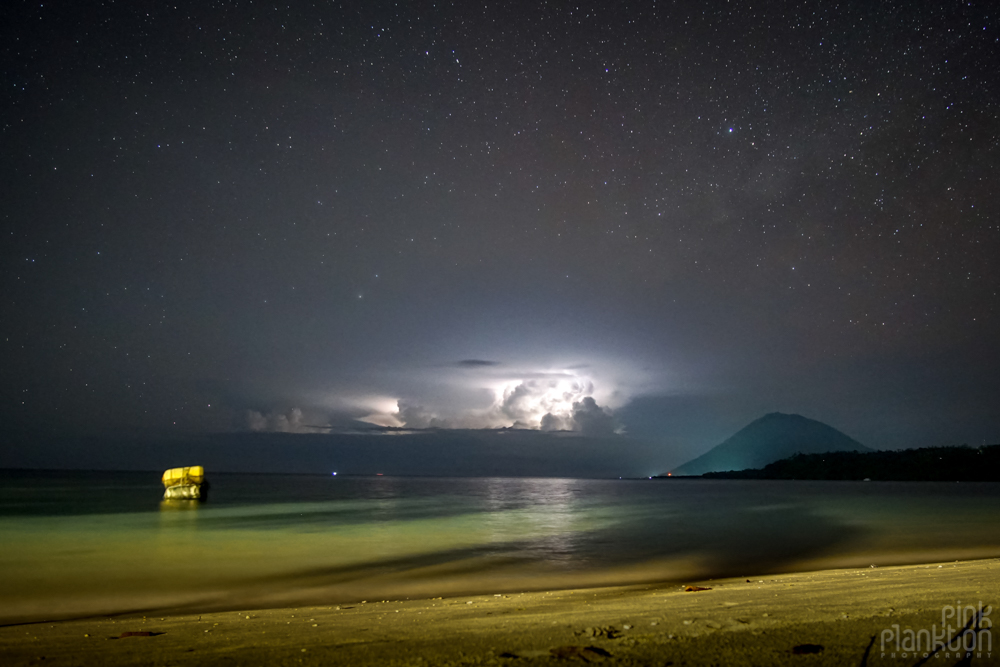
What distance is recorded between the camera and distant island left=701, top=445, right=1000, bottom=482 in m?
120

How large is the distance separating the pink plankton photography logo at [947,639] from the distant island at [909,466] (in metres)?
147

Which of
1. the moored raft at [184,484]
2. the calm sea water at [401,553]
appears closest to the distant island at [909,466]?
the calm sea water at [401,553]

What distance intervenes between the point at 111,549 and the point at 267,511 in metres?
20.2

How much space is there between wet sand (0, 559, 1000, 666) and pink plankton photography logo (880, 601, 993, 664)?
0.13ft

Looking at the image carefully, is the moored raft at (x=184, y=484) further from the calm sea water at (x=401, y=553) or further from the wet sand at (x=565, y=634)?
the wet sand at (x=565, y=634)

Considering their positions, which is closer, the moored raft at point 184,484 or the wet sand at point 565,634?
the wet sand at point 565,634

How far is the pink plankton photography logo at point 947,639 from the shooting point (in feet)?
13.3

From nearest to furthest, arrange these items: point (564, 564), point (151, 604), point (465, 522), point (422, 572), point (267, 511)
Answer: point (151, 604), point (422, 572), point (564, 564), point (465, 522), point (267, 511)

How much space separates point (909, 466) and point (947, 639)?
16154 cm

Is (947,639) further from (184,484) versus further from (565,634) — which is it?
(184,484)

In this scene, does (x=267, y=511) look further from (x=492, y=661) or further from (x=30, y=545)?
(x=492, y=661)

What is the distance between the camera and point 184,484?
46.9 m

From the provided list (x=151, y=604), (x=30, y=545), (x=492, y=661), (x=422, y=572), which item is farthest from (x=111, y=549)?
(x=492, y=661)

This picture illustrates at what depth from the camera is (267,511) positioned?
39250 millimetres
